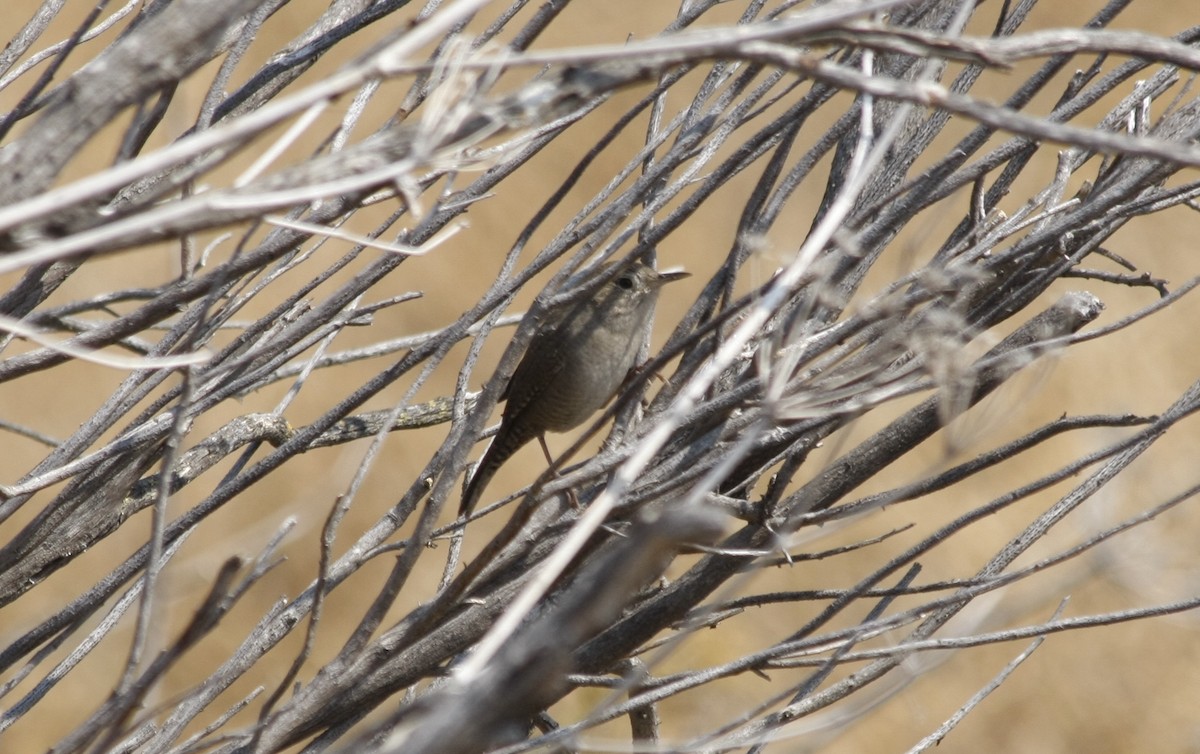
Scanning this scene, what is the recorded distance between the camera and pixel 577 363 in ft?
12.8

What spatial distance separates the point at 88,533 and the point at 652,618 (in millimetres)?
1084

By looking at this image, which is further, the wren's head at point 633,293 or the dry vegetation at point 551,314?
the wren's head at point 633,293

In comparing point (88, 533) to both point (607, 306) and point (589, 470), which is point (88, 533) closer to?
point (589, 470)

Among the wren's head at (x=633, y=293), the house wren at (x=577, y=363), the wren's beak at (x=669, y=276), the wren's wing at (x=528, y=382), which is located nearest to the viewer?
the wren's beak at (x=669, y=276)

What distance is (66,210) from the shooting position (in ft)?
3.66

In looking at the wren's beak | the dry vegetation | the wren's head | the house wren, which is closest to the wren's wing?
the house wren

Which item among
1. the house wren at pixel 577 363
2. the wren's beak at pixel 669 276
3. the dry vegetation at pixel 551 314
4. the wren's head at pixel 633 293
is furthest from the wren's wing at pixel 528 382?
the dry vegetation at pixel 551 314

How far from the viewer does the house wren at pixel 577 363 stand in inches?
145

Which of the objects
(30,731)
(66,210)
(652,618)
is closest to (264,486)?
(30,731)

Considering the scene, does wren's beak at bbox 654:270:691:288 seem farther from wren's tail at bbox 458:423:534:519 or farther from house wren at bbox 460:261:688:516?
wren's tail at bbox 458:423:534:519

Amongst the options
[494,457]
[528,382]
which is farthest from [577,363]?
[494,457]

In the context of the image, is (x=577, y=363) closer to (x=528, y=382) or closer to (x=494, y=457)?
(x=528, y=382)

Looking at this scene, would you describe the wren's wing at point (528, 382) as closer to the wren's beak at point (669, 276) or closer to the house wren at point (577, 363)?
the house wren at point (577, 363)

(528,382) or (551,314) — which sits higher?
(528,382)
